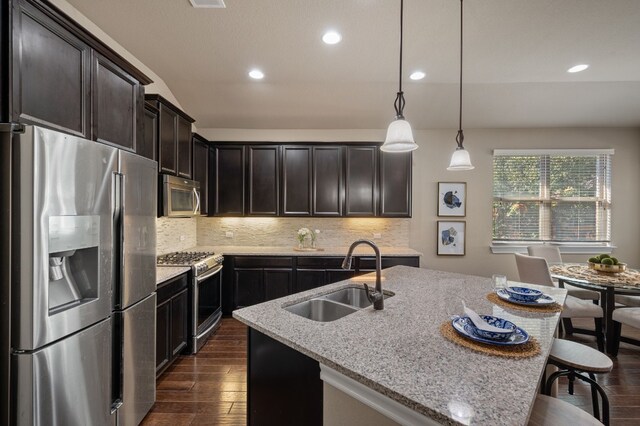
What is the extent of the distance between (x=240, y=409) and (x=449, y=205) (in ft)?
12.9

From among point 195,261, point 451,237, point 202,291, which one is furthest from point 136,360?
point 451,237

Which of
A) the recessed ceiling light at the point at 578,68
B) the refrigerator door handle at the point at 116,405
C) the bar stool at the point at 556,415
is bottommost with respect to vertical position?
the refrigerator door handle at the point at 116,405

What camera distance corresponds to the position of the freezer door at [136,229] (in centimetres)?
168

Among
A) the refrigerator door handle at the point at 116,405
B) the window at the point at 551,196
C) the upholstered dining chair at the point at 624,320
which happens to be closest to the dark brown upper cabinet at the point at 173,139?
the refrigerator door handle at the point at 116,405

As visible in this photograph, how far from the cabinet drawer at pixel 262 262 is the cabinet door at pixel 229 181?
759 millimetres

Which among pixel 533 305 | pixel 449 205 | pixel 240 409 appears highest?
pixel 449 205

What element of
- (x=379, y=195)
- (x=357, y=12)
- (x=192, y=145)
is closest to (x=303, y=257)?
(x=379, y=195)

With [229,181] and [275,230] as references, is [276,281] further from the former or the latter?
[229,181]

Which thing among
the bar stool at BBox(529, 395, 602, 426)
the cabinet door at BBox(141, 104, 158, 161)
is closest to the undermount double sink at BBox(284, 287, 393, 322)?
the bar stool at BBox(529, 395, 602, 426)

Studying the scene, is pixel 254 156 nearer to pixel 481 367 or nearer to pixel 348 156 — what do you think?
pixel 348 156

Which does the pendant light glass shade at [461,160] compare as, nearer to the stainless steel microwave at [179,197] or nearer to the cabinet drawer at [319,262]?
the cabinet drawer at [319,262]

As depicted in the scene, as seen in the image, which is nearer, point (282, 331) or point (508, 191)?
point (282, 331)

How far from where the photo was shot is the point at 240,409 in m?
2.09

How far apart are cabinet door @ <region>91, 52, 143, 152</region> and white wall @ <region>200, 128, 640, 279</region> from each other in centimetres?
247
